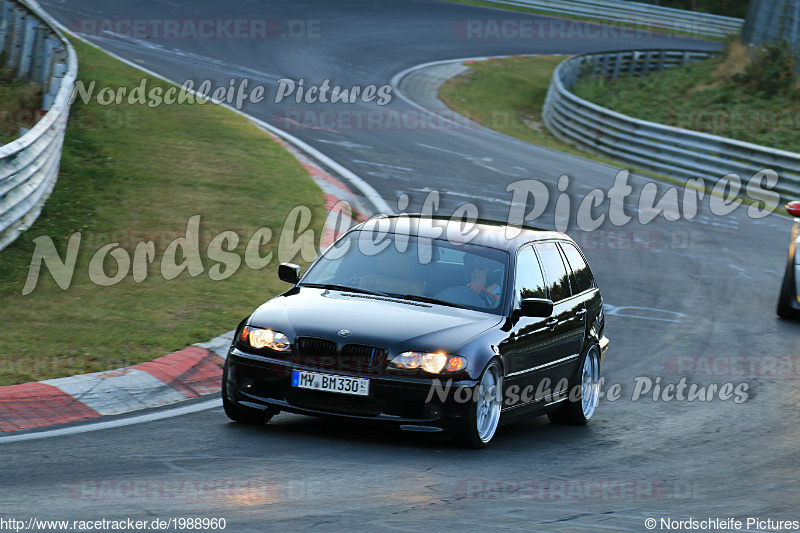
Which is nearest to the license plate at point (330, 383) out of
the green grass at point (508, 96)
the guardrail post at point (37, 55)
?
the guardrail post at point (37, 55)

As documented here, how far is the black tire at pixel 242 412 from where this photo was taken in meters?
7.82

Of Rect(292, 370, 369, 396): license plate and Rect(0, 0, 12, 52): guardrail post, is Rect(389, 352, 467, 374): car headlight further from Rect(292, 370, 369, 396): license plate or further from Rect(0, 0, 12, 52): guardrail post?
Rect(0, 0, 12, 52): guardrail post

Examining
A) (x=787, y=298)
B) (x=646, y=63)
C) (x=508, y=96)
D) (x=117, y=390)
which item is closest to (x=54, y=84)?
(x=117, y=390)

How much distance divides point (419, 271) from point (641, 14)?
44.8m

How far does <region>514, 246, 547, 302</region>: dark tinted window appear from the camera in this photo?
8.59m

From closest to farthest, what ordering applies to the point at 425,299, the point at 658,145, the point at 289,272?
the point at 425,299 < the point at 289,272 < the point at 658,145

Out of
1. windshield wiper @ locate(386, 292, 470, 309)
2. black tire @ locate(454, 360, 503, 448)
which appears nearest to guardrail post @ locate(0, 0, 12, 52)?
windshield wiper @ locate(386, 292, 470, 309)

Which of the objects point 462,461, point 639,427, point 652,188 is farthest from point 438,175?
point 462,461

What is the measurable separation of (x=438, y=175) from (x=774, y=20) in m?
17.3

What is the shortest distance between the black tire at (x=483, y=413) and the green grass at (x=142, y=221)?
3.09 metres

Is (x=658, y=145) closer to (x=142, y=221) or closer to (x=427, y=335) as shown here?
(x=142, y=221)

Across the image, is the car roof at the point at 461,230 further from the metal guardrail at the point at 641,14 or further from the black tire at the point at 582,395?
the metal guardrail at the point at 641,14

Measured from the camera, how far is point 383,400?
7.43m

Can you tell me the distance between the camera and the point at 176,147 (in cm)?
1894
